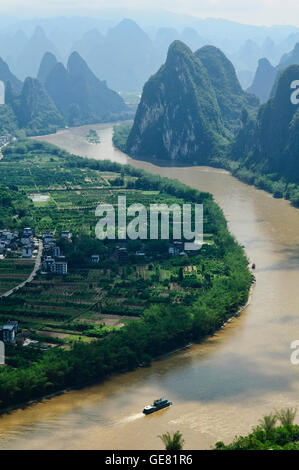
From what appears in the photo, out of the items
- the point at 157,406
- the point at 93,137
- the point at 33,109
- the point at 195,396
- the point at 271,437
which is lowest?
the point at 271,437

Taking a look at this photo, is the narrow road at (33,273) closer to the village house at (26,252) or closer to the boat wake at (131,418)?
the village house at (26,252)

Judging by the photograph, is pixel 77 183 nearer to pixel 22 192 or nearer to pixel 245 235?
pixel 22 192

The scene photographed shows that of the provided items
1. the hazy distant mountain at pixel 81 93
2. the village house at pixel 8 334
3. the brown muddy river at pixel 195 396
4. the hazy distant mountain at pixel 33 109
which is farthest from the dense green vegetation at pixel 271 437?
the hazy distant mountain at pixel 81 93

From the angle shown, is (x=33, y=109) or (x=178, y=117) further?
(x=33, y=109)

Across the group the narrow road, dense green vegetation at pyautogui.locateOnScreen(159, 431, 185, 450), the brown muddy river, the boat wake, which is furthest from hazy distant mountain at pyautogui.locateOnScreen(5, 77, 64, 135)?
dense green vegetation at pyautogui.locateOnScreen(159, 431, 185, 450)

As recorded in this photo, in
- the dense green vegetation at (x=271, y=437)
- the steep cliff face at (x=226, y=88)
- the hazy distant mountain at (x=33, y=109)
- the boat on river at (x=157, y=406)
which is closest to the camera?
the dense green vegetation at (x=271, y=437)

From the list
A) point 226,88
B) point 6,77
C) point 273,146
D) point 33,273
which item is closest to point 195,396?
point 33,273

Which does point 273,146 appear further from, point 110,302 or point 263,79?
point 263,79

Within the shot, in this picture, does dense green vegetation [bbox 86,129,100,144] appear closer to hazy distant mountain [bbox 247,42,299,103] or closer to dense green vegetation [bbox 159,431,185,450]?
hazy distant mountain [bbox 247,42,299,103]
